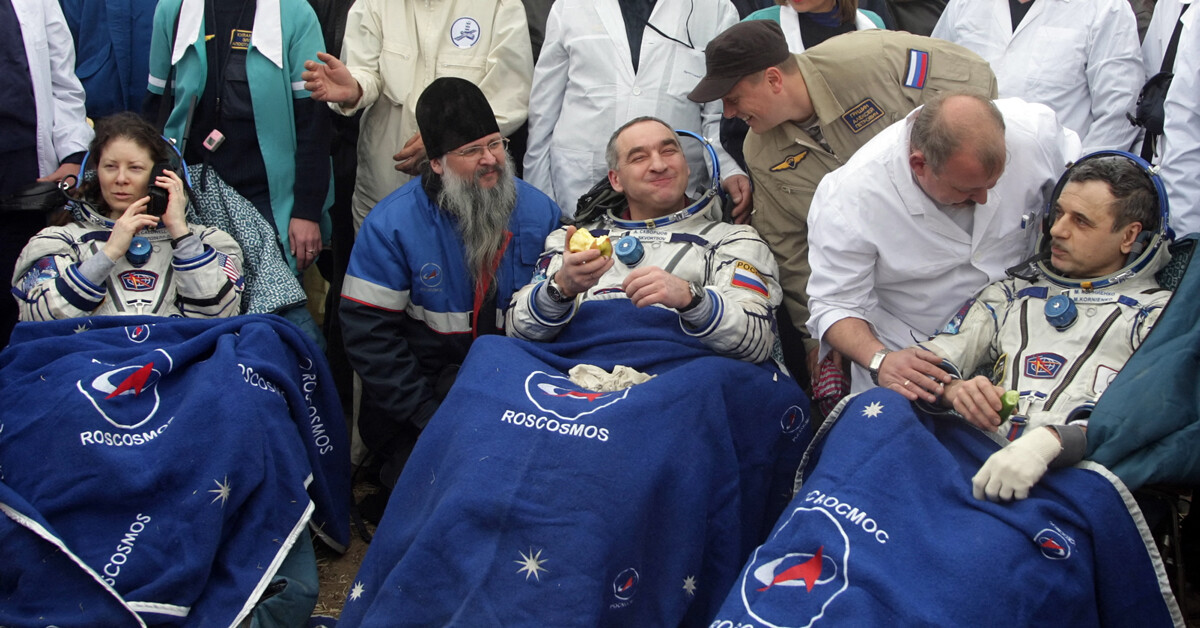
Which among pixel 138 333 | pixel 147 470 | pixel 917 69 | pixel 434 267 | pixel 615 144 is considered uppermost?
pixel 917 69

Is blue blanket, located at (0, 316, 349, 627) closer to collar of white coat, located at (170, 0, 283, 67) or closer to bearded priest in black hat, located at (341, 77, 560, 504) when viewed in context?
bearded priest in black hat, located at (341, 77, 560, 504)

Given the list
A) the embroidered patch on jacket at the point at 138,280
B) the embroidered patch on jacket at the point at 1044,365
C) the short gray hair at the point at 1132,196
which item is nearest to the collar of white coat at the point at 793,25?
the short gray hair at the point at 1132,196

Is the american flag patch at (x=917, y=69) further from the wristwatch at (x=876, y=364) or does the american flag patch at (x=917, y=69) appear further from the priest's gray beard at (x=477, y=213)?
the priest's gray beard at (x=477, y=213)

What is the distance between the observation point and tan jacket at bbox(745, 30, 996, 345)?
414 cm

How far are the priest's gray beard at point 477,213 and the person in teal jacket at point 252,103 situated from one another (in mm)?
875

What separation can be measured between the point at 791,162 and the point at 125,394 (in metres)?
2.67

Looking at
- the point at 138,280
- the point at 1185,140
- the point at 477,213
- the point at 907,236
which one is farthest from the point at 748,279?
the point at 138,280

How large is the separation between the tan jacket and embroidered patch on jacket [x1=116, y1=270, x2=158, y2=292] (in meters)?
2.62

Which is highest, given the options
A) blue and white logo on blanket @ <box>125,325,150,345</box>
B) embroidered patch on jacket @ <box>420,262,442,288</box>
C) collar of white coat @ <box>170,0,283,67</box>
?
collar of white coat @ <box>170,0,283,67</box>

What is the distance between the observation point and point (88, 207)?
14.5ft

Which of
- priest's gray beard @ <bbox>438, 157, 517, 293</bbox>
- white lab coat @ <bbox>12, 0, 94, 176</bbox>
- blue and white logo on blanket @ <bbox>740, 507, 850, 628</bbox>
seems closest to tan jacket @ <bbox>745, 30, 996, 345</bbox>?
priest's gray beard @ <bbox>438, 157, 517, 293</bbox>

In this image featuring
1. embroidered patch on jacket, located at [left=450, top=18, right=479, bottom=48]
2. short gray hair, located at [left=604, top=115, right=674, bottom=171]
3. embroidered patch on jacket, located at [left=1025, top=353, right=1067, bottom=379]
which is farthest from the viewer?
embroidered patch on jacket, located at [left=450, top=18, right=479, bottom=48]

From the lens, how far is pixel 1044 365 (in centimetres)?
337

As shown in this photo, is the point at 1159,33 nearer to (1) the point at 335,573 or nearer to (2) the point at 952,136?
(2) the point at 952,136
